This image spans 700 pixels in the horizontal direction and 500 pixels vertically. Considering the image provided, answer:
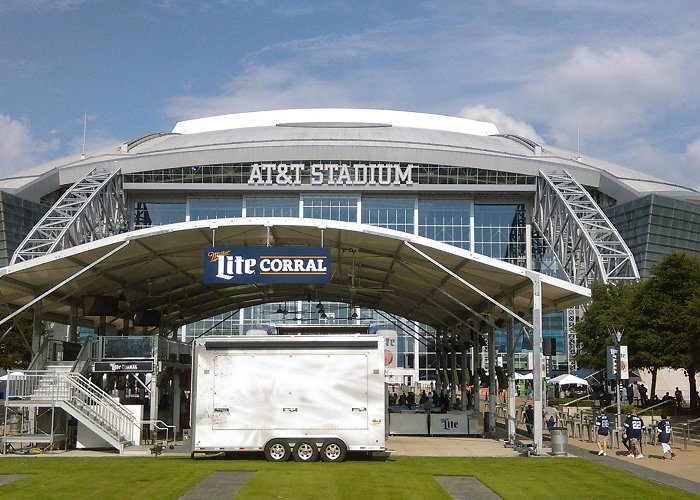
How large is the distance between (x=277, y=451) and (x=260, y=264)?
685cm

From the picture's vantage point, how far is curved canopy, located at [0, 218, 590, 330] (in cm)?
3027

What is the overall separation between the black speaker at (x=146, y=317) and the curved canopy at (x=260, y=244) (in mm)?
362

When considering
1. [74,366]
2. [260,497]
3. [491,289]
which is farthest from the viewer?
[491,289]

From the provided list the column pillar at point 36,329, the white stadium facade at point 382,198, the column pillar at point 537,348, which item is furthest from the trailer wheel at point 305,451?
the white stadium facade at point 382,198

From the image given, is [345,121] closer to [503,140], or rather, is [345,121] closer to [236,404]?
[503,140]

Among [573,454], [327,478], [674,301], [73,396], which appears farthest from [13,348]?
[327,478]

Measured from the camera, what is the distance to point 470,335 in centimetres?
4609

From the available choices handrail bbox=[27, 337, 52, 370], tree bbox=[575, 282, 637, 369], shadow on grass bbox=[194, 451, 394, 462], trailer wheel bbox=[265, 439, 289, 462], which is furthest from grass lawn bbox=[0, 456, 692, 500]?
tree bbox=[575, 282, 637, 369]

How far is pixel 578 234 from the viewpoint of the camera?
79.2 metres

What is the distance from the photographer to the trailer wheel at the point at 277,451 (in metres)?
25.5

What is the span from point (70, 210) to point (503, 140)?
161ft

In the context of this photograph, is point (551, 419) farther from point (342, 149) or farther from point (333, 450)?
point (342, 149)

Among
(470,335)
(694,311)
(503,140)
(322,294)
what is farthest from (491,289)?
(503,140)

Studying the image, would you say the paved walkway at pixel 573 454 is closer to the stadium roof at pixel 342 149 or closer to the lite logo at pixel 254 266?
the lite logo at pixel 254 266
